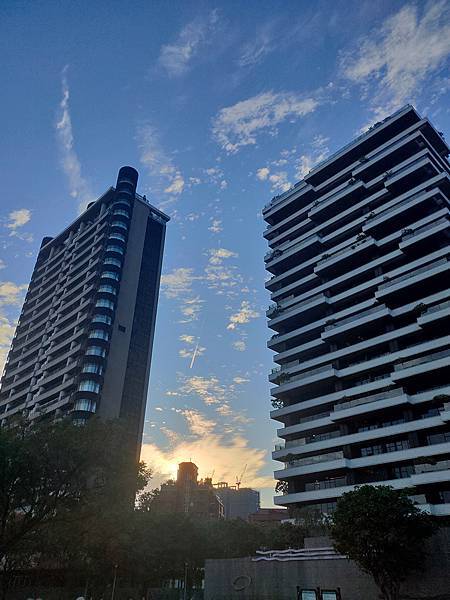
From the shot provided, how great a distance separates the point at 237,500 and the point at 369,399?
157774mm

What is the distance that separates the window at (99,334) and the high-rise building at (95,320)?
0.19m

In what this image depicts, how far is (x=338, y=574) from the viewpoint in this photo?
32.0 meters

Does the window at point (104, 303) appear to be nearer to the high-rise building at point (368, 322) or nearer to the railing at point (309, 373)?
the high-rise building at point (368, 322)

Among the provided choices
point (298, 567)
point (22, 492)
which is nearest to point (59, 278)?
point (22, 492)

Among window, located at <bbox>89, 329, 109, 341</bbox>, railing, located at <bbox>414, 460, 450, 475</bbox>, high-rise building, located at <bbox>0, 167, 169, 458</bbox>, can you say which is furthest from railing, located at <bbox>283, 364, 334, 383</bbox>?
window, located at <bbox>89, 329, 109, 341</bbox>

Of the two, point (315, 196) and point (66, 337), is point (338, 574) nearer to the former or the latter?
point (315, 196)

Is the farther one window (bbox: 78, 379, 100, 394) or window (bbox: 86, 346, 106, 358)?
window (bbox: 86, 346, 106, 358)

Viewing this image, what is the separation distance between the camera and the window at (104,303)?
301 ft

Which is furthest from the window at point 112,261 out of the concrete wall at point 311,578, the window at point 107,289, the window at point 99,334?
the concrete wall at point 311,578

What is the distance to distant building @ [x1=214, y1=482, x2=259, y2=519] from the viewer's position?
188000mm

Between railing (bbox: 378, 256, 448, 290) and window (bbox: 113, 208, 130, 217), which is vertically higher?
window (bbox: 113, 208, 130, 217)

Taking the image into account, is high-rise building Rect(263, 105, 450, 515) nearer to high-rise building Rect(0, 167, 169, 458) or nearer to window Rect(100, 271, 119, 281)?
high-rise building Rect(0, 167, 169, 458)

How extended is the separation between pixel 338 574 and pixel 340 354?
29.1m

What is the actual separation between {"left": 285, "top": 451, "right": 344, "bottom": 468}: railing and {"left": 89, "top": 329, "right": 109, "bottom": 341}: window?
47331 millimetres
